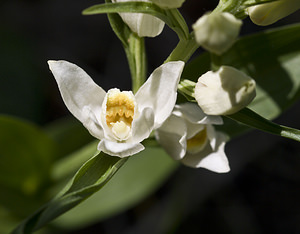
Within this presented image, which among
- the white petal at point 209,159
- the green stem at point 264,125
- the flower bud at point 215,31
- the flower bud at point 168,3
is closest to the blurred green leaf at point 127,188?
the white petal at point 209,159

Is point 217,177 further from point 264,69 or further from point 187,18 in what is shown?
point 264,69

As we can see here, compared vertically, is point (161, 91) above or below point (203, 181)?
above

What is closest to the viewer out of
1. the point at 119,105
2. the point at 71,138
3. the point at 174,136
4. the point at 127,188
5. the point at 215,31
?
the point at 215,31

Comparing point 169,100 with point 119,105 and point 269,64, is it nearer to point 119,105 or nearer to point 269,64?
point 119,105

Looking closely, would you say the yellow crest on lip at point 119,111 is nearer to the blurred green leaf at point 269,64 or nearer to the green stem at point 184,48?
the green stem at point 184,48

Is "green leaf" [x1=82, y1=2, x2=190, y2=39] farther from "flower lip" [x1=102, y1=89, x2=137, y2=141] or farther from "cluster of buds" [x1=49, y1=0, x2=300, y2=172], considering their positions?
"flower lip" [x1=102, y1=89, x2=137, y2=141]

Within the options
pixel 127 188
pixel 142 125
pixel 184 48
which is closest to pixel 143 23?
pixel 184 48

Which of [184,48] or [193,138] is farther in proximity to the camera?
[193,138]
